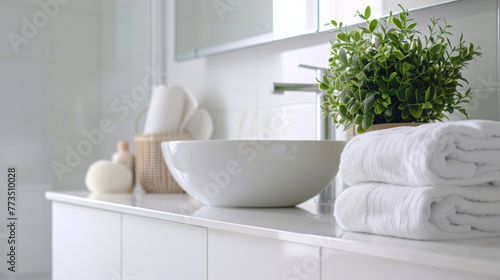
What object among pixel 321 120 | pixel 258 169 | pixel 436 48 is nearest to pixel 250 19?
pixel 321 120

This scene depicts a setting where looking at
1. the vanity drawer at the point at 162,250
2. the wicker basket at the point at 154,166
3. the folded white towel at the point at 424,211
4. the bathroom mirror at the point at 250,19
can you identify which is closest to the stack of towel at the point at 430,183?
the folded white towel at the point at 424,211

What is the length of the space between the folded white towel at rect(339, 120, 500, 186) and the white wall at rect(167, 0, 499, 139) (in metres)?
0.34

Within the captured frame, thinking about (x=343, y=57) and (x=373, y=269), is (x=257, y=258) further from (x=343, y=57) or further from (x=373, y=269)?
(x=343, y=57)

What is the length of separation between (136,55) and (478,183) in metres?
1.56

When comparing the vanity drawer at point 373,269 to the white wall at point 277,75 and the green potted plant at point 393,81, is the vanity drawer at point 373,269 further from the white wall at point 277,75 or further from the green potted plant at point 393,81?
the white wall at point 277,75

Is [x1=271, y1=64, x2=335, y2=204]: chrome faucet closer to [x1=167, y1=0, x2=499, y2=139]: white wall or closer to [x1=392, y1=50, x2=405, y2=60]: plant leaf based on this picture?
[x1=167, y1=0, x2=499, y2=139]: white wall

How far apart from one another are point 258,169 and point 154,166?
26.0 inches

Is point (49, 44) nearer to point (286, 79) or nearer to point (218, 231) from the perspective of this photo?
point (286, 79)

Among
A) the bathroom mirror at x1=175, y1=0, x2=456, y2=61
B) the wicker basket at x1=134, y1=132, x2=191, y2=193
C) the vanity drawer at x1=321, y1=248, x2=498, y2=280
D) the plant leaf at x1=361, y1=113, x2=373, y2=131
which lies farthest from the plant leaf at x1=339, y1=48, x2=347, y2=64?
the wicker basket at x1=134, y1=132, x2=191, y2=193

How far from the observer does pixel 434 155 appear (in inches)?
28.9

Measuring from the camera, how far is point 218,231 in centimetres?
Answer: 100

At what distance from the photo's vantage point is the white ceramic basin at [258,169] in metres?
1.15

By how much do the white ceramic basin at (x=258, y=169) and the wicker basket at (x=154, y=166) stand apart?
0.52 m

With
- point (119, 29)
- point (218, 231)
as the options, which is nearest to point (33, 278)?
point (119, 29)
